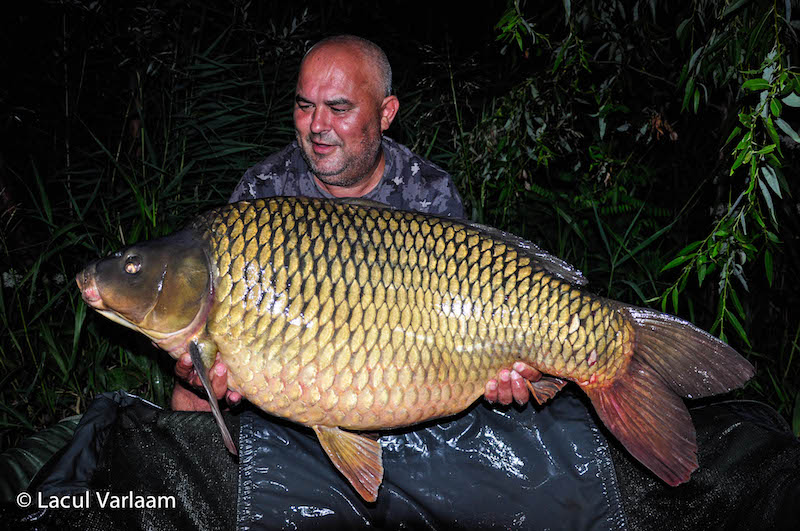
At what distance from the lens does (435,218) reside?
1590mm

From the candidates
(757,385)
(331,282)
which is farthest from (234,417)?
(757,385)

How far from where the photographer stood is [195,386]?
176cm

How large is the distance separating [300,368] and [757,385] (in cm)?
174

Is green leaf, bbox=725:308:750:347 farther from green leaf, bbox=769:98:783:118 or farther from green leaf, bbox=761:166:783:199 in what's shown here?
green leaf, bbox=769:98:783:118

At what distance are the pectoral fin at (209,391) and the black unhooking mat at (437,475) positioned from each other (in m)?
0.40

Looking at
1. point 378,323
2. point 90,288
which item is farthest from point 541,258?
point 90,288

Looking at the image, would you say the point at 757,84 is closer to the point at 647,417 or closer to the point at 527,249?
the point at 527,249

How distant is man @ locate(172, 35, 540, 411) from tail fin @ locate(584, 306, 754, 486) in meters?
0.99

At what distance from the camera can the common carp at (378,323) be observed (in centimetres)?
147

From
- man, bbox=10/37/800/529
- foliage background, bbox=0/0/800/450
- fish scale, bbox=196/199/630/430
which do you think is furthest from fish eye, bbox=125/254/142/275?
foliage background, bbox=0/0/800/450

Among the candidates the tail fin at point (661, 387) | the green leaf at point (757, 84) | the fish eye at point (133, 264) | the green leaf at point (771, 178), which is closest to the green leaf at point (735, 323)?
the tail fin at point (661, 387)

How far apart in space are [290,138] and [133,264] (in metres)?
1.99

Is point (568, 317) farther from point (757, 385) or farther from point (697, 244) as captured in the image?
point (757, 385)

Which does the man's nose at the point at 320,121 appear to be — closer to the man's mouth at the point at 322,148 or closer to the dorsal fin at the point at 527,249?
the man's mouth at the point at 322,148
